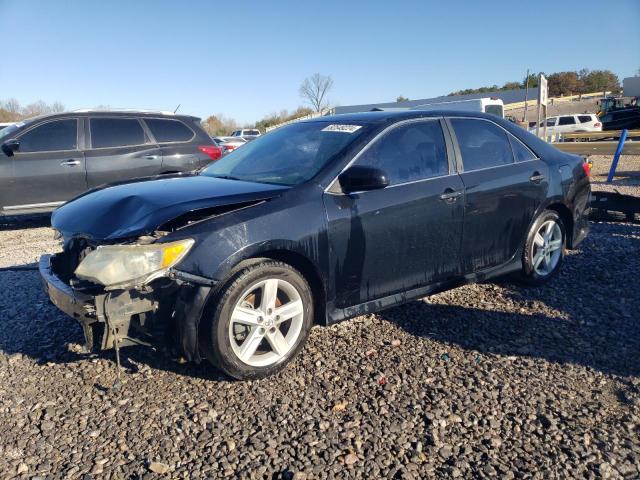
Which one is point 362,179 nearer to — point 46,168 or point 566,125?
point 46,168

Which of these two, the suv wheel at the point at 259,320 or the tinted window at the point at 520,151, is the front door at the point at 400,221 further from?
the tinted window at the point at 520,151

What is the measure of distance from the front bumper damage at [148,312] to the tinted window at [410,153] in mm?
1499

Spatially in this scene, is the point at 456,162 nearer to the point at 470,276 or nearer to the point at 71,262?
the point at 470,276

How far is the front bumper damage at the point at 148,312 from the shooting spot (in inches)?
111

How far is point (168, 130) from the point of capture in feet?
28.4

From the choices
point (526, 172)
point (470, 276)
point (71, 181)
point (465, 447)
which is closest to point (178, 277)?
point (465, 447)

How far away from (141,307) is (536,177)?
348 centimetres

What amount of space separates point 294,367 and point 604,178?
13201 mm

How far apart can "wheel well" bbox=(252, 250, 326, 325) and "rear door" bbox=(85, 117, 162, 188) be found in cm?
561

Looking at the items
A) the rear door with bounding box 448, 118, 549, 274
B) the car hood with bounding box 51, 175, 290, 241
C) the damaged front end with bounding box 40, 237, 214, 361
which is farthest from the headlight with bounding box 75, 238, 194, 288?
the rear door with bounding box 448, 118, 549, 274

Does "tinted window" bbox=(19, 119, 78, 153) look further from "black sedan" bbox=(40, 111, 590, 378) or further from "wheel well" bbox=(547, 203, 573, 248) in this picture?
"wheel well" bbox=(547, 203, 573, 248)

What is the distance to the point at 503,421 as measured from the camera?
2768mm

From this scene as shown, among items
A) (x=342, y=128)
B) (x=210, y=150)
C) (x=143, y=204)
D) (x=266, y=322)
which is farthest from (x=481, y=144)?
(x=210, y=150)

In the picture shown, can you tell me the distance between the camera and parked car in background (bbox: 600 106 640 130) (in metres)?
32.8
